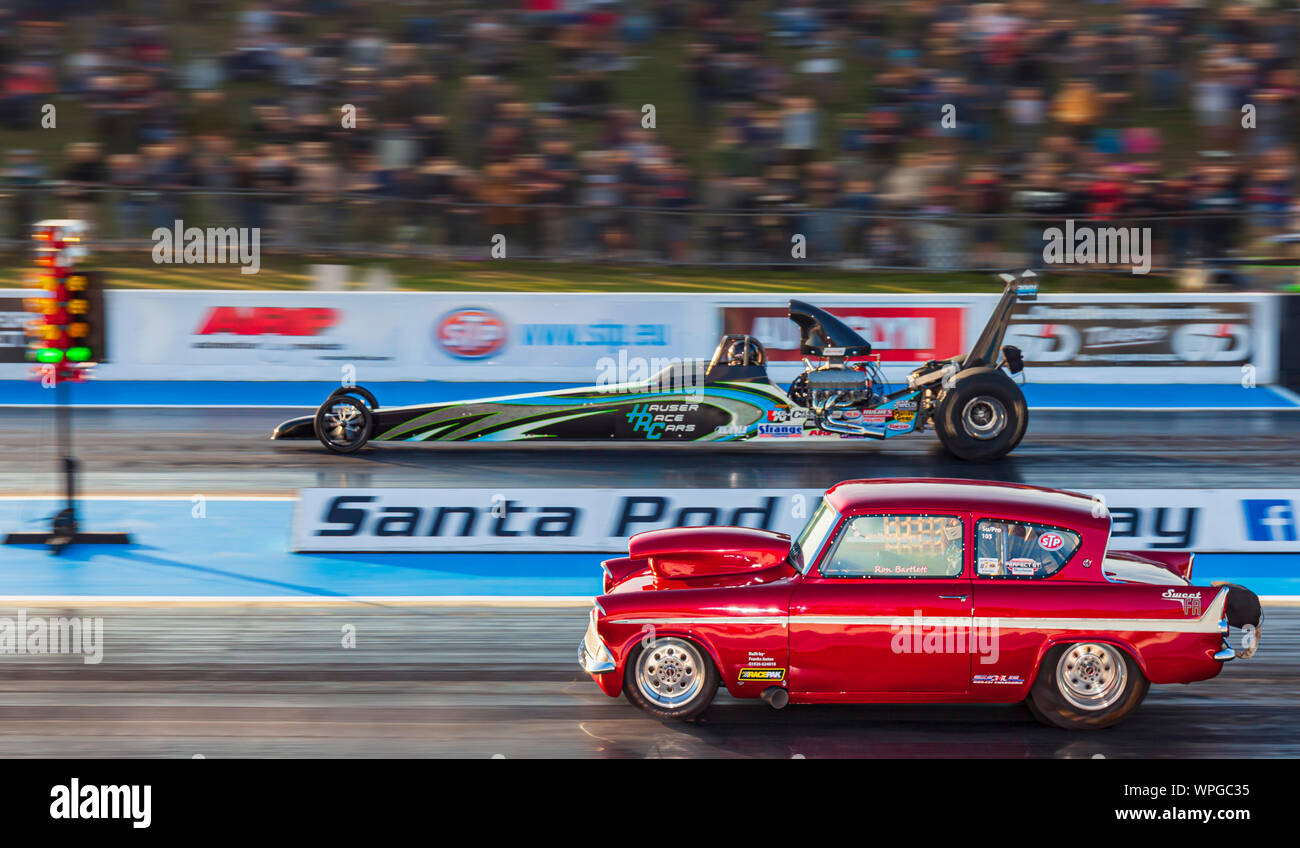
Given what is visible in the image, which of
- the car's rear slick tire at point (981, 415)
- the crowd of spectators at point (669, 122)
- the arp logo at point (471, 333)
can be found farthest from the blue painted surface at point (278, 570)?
the crowd of spectators at point (669, 122)

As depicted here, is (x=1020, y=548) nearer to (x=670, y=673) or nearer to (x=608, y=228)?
(x=670, y=673)

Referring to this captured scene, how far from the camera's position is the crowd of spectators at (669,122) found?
17953 millimetres

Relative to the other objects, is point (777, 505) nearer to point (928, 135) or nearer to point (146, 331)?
point (146, 331)

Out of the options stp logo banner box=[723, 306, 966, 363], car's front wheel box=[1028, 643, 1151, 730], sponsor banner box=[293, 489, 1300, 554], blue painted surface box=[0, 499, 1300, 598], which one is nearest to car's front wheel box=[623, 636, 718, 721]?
car's front wheel box=[1028, 643, 1151, 730]

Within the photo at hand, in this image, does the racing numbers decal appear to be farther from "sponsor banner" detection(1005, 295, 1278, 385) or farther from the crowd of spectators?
Result: the crowd of spectators

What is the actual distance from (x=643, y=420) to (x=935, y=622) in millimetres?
6403

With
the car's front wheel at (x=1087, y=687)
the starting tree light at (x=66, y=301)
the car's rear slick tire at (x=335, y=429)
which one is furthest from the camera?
the car's rear slick tire at (x=335, y=429)

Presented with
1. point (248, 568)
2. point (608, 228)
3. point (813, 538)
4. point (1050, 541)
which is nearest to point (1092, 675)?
point (1050, 541)

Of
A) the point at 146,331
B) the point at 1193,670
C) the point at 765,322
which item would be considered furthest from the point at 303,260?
the point at 1193,670

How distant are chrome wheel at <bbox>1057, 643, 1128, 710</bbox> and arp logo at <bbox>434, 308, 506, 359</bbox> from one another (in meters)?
11.3

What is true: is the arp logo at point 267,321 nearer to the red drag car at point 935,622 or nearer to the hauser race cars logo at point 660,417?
the hauser race cars logo at point 660,417

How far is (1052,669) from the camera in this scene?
6.26m

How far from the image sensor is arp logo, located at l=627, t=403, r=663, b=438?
484 inches

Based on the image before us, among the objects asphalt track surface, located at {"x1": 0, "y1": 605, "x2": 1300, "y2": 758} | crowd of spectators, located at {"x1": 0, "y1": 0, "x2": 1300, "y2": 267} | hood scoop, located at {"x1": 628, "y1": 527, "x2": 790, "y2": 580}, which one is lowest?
asphalt track surface, located at {"x1": 0, "y1": 605, "x2": 1300, "y2": 758}
